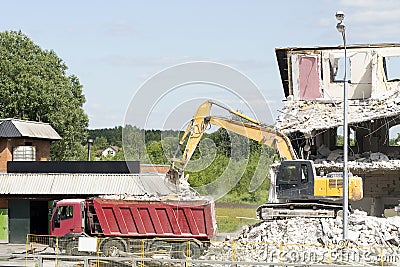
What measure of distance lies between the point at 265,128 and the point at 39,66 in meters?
44.3

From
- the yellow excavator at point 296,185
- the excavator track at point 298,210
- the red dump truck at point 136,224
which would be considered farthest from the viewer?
the yellow excavator at point 296,185

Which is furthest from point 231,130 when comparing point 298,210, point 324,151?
point 324,151

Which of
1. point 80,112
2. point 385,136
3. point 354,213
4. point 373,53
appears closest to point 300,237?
point 354,213

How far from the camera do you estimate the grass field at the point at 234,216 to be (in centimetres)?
4144

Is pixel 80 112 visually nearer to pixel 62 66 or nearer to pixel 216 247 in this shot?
pixel 62 66

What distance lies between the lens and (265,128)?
3397 cm

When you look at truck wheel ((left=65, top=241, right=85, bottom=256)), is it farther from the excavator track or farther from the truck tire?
the excavator track

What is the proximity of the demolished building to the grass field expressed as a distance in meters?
5.85

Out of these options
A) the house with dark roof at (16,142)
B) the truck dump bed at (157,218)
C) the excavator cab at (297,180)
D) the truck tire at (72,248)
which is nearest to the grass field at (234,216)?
the excavator cab at (297,180)

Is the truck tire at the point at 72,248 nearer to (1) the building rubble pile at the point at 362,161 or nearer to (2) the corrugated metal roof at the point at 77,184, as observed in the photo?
(2) the corrugated metal roof at the point at 77,184

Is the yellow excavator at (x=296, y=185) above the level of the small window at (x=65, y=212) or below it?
above

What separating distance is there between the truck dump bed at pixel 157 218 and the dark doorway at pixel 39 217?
13420 millimetres

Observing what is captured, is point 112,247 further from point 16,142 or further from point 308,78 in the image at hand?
point 308,78

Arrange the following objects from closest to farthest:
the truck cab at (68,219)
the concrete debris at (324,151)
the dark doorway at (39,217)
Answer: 1. the truck cab at (68,219)
2. the dark doorway at (39,217)
3. the concrete debris at (324,151)
